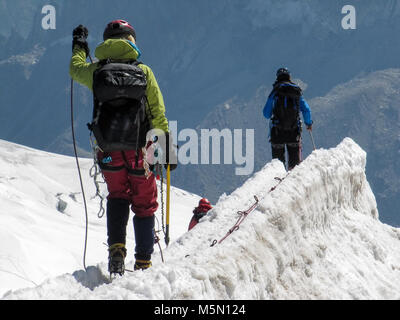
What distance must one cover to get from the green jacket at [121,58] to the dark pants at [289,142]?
4848mm

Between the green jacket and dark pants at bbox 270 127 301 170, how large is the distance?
15.9ft

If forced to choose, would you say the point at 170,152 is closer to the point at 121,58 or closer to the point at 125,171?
the point at 125,171

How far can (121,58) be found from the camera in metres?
4.21

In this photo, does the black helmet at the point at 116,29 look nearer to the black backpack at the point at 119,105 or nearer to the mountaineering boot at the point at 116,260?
the black backpack at the point at 119,105

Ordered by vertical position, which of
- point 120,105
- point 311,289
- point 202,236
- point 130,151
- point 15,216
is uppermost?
point 15,216

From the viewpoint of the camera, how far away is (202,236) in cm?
521

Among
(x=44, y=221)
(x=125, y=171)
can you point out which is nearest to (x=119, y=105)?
(x=125, y=171)

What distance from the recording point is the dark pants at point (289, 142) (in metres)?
8.80

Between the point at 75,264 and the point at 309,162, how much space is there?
11759 mm

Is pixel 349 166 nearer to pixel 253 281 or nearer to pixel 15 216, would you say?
pixel 253 281

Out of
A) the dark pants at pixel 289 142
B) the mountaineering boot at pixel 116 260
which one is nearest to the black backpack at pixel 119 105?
the mountaineering boot at pixel 116 260

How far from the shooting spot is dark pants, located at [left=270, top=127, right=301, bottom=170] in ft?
28.9

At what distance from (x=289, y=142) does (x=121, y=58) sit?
17.2 ft
